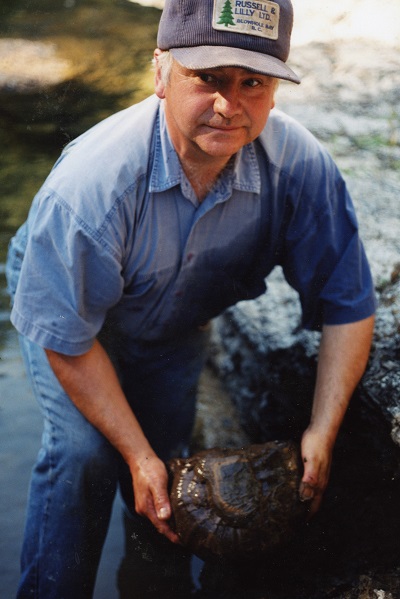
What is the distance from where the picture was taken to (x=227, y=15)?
75.6 inches

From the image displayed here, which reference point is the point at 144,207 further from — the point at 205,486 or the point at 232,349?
the point at 232,349

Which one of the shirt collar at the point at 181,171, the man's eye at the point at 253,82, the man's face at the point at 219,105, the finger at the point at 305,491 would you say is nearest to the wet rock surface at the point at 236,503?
the finger at the point at 305,491

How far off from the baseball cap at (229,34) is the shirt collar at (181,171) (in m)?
0.27

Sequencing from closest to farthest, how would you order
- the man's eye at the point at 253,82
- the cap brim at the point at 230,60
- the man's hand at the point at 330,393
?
the cap brim at the point at 230,60 → the man's eye at the point at 253,82 → the man's hand at the point at 330,393

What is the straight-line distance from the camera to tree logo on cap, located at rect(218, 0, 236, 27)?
191cm

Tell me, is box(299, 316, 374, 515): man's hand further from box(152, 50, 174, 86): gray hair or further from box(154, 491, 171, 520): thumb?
box(152, 50, 174, 86): gray hair

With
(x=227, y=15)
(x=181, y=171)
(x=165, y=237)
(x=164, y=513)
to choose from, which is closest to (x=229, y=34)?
(x=227, y=15)

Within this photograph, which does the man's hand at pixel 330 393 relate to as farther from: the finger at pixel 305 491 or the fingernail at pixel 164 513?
the fingernail at pixel 164 513

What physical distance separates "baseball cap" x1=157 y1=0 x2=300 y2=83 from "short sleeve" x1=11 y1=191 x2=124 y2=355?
552mm

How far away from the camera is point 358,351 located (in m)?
2.35

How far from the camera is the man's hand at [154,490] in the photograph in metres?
2.17

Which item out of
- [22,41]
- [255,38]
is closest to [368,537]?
[255,38]

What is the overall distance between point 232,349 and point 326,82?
2021mm

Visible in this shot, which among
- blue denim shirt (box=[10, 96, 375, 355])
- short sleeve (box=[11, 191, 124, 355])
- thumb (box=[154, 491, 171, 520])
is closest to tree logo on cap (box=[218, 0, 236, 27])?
blue denim shirt (box=[10, 96, 375, 355])
